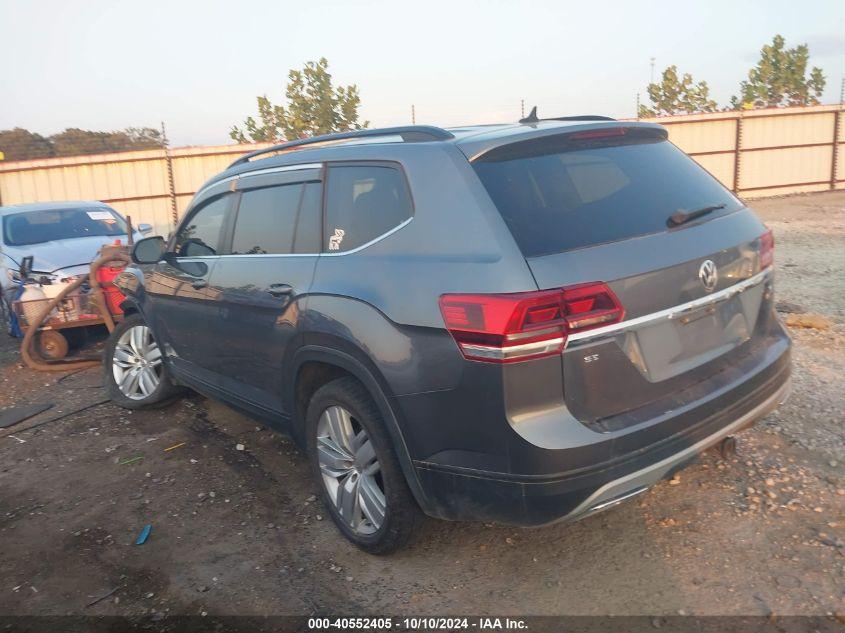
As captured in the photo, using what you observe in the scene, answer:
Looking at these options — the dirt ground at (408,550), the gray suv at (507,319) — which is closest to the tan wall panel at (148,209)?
the dirt ground at (408,550)

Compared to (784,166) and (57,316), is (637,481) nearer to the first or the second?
Result: (57,316)

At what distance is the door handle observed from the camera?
338 centimetres

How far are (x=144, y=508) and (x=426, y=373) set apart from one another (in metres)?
2.26

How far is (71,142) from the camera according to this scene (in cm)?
2147

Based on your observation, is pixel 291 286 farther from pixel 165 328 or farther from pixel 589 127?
pixel 165 328

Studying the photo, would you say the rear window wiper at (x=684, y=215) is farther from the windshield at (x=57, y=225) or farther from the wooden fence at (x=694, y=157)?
the wooden fence at (x=694, y=157)

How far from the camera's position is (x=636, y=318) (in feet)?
8.26

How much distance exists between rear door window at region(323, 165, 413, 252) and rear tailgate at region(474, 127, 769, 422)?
443mm

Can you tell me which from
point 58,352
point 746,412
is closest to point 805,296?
point 746,412

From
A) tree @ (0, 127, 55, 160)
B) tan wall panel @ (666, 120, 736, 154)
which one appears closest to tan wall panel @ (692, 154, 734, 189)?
tan wall panel @ (666, 120, 736, 154)

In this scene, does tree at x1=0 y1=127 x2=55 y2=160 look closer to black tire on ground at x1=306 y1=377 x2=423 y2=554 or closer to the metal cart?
the metal cart

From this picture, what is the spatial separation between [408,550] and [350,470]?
0.47 metres

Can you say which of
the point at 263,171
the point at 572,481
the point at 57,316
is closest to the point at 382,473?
the point at 572,481

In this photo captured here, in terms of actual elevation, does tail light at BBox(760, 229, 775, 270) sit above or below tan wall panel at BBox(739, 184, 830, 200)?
above
